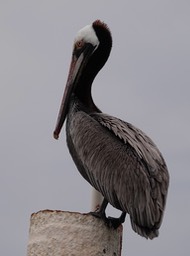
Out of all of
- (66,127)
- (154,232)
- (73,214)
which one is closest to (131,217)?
(154,232)

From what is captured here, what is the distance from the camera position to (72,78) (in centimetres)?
843

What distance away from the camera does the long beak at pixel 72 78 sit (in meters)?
8.14

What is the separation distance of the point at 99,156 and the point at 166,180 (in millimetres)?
879

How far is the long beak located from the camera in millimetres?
8139

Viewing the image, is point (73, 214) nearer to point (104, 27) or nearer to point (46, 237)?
point (46, 237)

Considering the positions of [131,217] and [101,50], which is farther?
[101,50]

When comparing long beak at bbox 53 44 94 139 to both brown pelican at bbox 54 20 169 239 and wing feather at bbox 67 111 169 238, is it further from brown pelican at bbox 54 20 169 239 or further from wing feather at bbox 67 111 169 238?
wing feather at bbox 67 111 169 238

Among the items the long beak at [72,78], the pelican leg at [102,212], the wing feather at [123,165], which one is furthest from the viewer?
the long beak at [72,78]

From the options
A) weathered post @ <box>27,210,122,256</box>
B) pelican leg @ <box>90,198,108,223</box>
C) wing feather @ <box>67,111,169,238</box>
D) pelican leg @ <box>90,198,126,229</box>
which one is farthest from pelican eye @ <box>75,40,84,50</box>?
weathered post @ <box>27,210,122,256</box>

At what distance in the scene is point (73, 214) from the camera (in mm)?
6117

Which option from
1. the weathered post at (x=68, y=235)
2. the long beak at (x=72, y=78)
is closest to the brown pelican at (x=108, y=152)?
the long beak at (x=72, y=78)

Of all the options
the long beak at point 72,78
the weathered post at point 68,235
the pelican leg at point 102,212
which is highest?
the long beak at point 72,78

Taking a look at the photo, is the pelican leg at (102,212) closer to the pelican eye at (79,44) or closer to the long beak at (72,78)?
the long beak at (72,78)

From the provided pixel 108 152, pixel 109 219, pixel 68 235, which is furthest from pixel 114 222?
pixel 108 152
